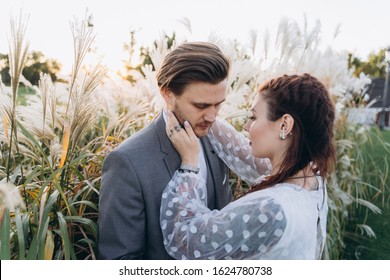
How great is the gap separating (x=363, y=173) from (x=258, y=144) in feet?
9.34

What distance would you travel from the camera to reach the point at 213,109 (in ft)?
7.34

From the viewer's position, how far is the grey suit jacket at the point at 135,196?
1.94 metres

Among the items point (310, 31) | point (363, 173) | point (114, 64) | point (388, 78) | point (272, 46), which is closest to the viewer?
point (114, 64)

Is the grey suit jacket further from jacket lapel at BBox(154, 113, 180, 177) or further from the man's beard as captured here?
the man's beard

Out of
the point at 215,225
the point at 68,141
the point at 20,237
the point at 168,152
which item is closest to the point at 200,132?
the point at 168,152

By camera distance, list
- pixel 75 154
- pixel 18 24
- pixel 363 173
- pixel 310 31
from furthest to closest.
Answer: pixel 363 173 → pixel 310 31 → pixel 75 154 → pixel 18 24

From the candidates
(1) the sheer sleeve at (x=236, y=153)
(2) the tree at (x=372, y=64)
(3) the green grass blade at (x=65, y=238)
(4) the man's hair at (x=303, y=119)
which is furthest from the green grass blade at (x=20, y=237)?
(2) the tree at (x=372, y=64)

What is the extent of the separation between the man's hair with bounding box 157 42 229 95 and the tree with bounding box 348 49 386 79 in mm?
3550

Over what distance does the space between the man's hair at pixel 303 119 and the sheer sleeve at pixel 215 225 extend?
9.5 inches

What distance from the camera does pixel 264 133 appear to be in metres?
2.12

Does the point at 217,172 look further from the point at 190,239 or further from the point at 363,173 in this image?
the point at 363,173

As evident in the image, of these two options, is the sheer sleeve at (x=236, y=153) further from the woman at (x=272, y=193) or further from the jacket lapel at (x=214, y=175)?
the woman at (x=272, y=193)

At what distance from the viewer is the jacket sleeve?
1929mm
